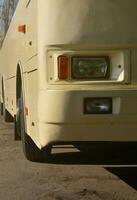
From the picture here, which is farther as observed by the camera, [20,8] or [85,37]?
[20,8]

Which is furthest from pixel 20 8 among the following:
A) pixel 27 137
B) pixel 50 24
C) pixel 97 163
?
pixel 50 24

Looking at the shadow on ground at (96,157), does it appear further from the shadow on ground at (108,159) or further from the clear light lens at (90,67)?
the clear light lens at (90,67)

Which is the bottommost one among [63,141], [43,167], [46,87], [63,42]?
[43,167]

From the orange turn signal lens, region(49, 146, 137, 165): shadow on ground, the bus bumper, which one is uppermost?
the orange turn signal lens

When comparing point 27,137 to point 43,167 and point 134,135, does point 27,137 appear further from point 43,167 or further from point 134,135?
point 134,135

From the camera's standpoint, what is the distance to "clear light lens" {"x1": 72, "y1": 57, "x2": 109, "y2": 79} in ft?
19.2

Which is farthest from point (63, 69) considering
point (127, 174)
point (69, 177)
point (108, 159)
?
point (108, 159)

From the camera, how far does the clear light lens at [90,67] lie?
19.2 ft

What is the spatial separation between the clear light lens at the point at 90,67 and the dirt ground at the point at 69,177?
1.57 m

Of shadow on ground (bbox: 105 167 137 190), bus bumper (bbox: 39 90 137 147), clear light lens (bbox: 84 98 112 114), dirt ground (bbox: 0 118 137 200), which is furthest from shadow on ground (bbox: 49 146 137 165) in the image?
clear light lens (bbox: 84 98 112 114)

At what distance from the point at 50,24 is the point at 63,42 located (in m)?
0.23

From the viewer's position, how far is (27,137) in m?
8.49

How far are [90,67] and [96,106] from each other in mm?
356

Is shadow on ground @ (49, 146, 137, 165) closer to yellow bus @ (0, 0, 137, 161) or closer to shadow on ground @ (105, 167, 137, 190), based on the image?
shadow on ground @ (105, 167, 137, 190)
